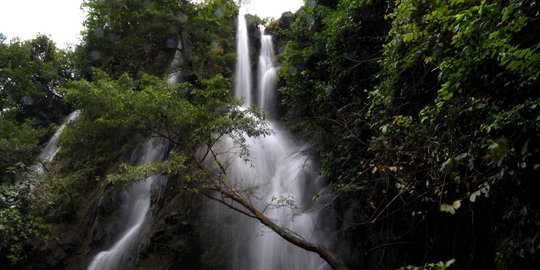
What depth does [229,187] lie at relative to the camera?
19.7 ft

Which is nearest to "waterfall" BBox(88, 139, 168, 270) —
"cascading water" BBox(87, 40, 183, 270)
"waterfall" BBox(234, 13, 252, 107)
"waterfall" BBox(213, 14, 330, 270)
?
"cascading water" BBox(87, 40, 183, 270)

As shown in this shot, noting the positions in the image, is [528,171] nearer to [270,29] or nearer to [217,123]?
[217,123]

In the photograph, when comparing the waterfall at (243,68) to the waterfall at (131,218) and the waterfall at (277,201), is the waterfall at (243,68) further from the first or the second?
the waterfall at (131,218)

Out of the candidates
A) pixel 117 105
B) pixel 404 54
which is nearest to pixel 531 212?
pixel 404 54

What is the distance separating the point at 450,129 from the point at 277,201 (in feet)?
12.4

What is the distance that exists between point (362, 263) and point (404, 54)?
364 centimetres

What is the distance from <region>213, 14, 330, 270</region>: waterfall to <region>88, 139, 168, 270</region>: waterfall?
8.14 feet

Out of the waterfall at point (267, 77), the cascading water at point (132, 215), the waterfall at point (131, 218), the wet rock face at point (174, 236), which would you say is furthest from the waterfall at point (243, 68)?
the wet rock face at point (174, 236)

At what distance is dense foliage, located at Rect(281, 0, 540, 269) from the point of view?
315 centimetres

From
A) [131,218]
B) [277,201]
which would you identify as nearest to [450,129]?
[277,201]

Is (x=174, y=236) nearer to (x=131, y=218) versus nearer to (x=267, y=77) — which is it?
(x=131, y=218)

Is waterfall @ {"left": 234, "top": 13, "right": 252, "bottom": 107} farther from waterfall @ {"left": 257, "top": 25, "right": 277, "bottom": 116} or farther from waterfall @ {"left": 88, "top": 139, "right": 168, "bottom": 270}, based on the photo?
waterfall @ {"left": 88, "top": 139, "right": 168, "bottom": 270}

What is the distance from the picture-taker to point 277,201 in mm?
6844

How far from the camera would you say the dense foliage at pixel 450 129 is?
315 centimetres
